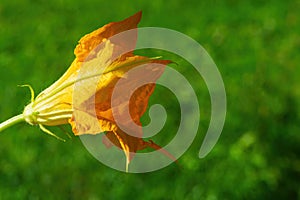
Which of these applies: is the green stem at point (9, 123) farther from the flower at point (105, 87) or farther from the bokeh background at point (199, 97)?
the bokeh background at point (199, 97)

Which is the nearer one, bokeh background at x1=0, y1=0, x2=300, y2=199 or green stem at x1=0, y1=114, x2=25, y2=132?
green stem at x1=0, y1=114, x2=25, y2=132

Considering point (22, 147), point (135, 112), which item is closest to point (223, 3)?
point (22, 147)

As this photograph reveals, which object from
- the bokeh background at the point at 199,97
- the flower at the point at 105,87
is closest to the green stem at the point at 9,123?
the flower at the point at 105,87

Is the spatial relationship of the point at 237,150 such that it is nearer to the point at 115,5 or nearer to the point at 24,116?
the point at 115,5

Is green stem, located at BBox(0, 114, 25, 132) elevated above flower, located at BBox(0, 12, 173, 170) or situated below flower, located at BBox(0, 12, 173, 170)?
above

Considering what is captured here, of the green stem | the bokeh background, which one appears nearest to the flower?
the green stem

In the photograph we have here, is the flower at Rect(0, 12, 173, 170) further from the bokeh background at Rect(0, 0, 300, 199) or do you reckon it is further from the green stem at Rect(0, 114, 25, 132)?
the bokeh background at Rect(0, 0, 300, 199)

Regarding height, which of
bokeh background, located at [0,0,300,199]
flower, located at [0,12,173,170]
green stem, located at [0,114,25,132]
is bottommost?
bokeh background, located at [0,0,300,199]
